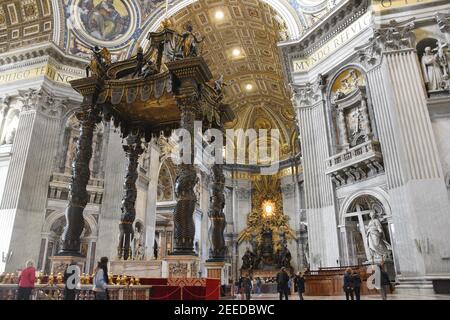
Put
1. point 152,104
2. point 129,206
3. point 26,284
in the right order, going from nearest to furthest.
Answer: point 26,284, point 152,104, point 129,206

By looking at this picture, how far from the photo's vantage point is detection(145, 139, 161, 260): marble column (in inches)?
531

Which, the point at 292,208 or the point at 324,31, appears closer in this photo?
the point at 324,31

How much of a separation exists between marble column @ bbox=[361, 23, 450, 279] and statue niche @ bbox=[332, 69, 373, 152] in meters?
0.67

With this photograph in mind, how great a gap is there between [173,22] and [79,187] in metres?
6.26

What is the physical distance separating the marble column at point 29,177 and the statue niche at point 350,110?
1017cm

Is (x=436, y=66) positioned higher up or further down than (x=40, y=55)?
further down

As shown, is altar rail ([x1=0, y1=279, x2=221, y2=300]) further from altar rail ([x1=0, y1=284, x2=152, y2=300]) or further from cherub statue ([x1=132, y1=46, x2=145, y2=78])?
cherub statue ([x1=132, y1=46, x2=145, y2=78])

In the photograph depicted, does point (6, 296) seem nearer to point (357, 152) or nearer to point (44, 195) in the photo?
point (44, 195)

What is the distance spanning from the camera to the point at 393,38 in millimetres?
9727

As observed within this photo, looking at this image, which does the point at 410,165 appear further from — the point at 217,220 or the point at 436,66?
the point at 217,220

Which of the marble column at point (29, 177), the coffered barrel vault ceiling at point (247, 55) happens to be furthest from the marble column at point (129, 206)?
the coffered barrel vault ceiling at point (247, 55)

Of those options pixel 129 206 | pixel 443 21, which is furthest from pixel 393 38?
pixel 129 206

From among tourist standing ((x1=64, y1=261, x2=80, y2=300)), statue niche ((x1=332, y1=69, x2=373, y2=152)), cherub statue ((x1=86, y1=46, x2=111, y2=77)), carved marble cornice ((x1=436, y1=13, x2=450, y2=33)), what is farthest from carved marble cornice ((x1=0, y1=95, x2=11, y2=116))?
carved marble cornice ((x1=436, y1=13, x2=450, y2=33))

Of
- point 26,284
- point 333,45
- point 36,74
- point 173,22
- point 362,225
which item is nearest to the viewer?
point 26,284
